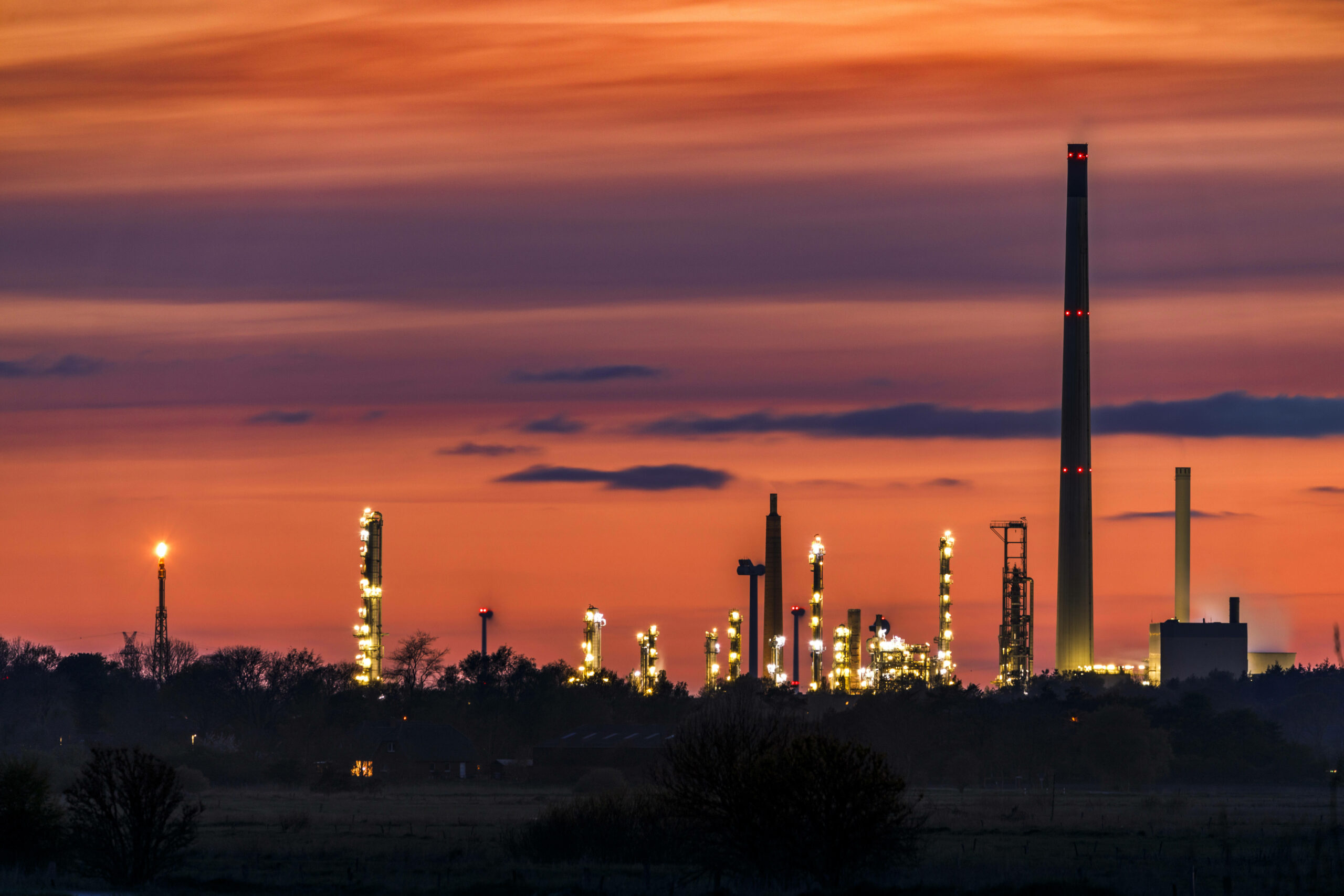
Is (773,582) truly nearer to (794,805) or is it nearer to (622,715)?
(622,715)

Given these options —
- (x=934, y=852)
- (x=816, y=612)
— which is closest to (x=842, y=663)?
(x=816, y=612)

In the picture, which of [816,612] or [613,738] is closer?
[613,738]

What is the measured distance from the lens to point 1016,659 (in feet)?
535

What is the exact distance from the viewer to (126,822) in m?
43.2

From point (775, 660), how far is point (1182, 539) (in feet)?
128

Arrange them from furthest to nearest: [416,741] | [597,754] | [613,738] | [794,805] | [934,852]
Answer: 1. [416,741]
2. [613,738]
3. [597,754]
4. [934,852]
5. [794,805]

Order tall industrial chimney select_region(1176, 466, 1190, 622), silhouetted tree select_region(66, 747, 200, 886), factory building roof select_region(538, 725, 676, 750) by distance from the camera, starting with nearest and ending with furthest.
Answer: silhouetted tree select_region(66, 747, 200, 886) → factory building roof select_region(538, 725, 676, 750) → tall industrial chimney select_region(1176, 466, 1190, 622)

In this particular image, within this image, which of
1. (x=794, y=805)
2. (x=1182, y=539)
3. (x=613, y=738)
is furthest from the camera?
(x=1182, y=539)

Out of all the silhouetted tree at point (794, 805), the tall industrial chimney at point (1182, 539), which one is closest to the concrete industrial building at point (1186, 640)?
the tall industrial chimney at point (1182, 539)

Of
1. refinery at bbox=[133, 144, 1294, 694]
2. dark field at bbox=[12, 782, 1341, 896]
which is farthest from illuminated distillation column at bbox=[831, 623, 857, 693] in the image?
dark field at bbox=[12, 782, 1341, 896]

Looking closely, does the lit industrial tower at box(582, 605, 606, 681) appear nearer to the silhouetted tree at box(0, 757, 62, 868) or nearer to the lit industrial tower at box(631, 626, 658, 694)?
the lit industrial tower at box(631, 626, 658, 694)

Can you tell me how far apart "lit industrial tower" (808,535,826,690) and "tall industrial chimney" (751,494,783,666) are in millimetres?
10405

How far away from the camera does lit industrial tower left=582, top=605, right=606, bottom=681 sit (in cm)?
18525

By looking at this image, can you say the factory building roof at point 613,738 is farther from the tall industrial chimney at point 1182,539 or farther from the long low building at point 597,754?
the tall industrial chimney at point 1182,539
